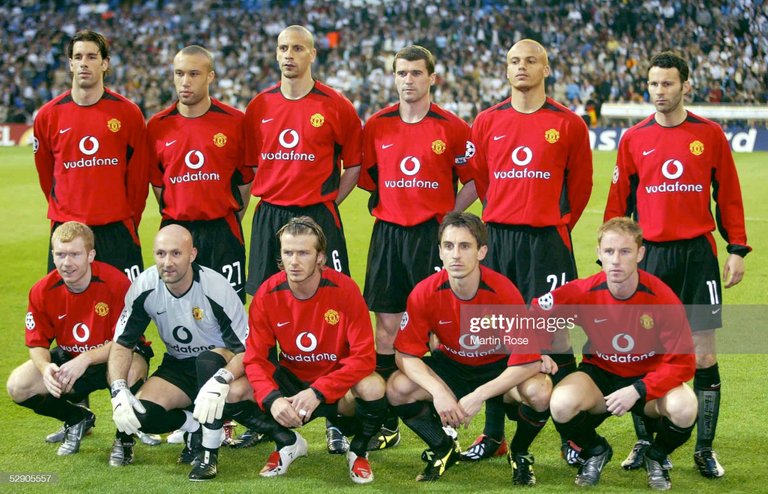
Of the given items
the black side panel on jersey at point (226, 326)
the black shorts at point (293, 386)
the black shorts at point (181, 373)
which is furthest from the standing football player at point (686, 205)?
the black shorts at point (181, 373)

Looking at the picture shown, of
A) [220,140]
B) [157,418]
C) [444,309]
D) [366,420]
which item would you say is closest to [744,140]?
[220,140]

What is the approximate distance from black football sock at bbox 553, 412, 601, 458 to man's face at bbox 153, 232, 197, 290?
2055mm

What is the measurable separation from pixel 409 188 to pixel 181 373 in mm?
1674

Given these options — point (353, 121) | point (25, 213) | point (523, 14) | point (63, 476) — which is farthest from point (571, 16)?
point (63, 476)

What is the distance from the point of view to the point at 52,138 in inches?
246

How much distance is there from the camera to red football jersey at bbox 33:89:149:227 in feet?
20.2

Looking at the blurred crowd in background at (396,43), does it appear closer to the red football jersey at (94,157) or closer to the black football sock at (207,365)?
the red football jersey at (94,157)

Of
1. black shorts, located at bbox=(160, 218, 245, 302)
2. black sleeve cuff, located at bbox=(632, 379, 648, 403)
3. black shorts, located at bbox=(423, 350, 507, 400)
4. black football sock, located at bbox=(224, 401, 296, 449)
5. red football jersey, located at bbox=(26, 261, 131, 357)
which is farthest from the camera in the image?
black shorts, located at bbox=(160, 218, 245, 302)

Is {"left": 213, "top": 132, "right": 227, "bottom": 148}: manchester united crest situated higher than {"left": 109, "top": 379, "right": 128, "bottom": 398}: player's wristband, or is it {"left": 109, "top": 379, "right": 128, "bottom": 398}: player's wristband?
{"left": 213, "top": 132, "right": 227, "bottom": 148}: manchester united crest

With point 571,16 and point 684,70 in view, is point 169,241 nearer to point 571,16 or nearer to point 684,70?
point 684,70

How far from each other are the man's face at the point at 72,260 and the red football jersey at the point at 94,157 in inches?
25.1

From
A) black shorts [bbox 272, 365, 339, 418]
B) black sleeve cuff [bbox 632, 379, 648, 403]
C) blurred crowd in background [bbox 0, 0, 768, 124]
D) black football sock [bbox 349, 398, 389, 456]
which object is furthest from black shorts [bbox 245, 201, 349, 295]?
blurred crowd in background [bbox 0, 0, 768, 124]

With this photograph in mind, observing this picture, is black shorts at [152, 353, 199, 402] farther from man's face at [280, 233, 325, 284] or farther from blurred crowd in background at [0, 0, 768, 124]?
blurred crowd in background at [0, 0, 768, 124]

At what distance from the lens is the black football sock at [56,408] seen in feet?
17.9
